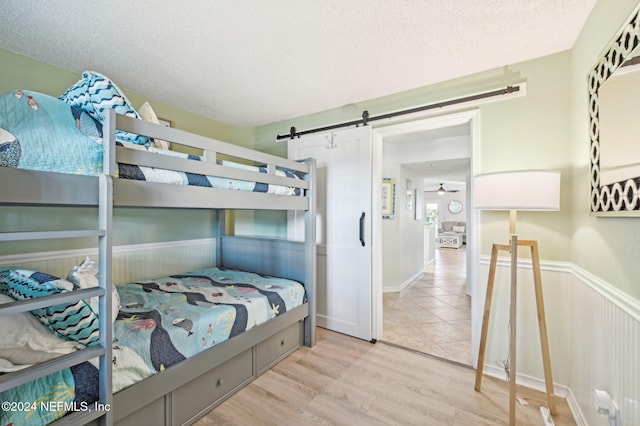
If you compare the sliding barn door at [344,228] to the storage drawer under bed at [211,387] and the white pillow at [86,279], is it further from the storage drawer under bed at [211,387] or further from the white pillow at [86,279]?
the white pillow at [86,279]

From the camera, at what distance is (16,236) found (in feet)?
3.00

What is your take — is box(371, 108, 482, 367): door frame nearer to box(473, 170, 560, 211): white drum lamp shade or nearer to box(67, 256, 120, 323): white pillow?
box(473, 170, 560, 211): white drum lamp shade

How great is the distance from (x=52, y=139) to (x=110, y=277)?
632mm

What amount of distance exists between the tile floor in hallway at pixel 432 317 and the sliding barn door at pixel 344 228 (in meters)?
0.49

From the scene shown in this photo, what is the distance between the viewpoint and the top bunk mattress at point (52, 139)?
1.02 meters

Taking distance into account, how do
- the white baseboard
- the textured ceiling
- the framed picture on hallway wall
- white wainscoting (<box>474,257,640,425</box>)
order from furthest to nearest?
1. the framed picture on hallway wall
2. the white baseboard
3. the textured ceiling
4. white wainscoting (<box>474,257,640,425</box>)

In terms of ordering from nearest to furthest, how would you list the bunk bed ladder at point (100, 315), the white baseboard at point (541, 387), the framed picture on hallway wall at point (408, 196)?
the bunk bed ladder at point (100, 315), the white baseboard at point (541, 387), the framed picture on hallway wall at point (408, 196)

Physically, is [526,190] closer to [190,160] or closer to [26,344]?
[190,160]

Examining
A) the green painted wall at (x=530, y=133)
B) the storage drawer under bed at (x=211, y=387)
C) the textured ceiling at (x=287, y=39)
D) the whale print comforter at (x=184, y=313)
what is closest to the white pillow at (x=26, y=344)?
the whale print comforter at (x=184, y=313)

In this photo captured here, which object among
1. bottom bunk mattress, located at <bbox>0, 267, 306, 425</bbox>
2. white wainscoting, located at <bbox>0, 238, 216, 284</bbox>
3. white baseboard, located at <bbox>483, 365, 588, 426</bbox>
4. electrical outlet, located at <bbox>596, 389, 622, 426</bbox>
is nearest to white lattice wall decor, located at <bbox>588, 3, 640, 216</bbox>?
electrical outlet, located at <bbox>596, 389, 622, 426</bbox>

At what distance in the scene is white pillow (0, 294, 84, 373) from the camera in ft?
3.33

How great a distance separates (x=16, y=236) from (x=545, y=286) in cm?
292

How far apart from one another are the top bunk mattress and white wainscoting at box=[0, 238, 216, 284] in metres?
1.46

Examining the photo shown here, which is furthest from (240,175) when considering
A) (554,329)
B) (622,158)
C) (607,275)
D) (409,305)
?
(409,305)
